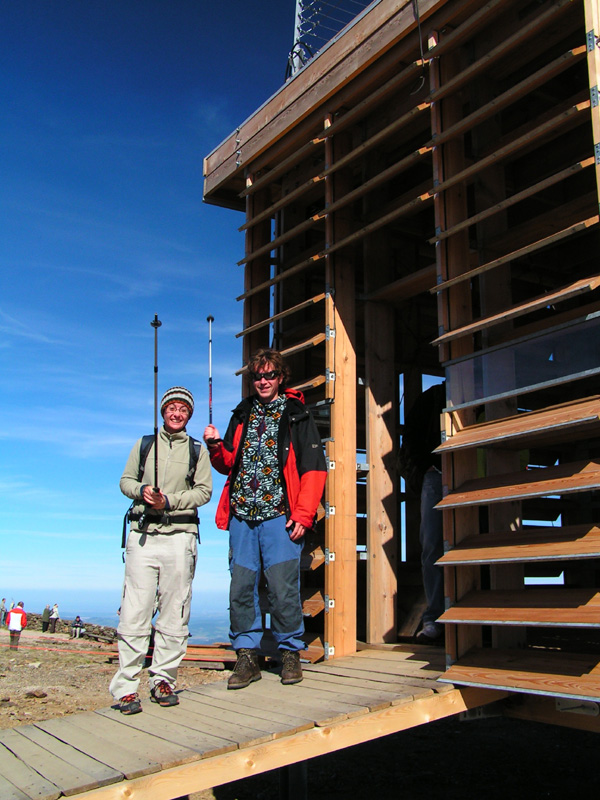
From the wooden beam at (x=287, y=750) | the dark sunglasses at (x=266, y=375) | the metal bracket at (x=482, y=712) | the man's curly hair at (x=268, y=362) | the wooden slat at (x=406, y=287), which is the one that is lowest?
the metal bracket at (x=482, y=712)

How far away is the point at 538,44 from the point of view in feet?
17.6

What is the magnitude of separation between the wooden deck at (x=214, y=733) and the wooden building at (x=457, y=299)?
0.44 metres

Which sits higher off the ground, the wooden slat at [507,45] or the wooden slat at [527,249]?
the wooden slat at [507,45]

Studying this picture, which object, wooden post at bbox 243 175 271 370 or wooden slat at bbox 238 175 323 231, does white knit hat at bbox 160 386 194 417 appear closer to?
wooden slat at bbox 238 175 323 231

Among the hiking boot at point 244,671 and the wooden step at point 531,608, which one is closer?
the wooden step at point 531,608

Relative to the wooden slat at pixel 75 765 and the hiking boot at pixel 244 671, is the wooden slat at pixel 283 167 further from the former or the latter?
the wooden slat at pixel 75 765

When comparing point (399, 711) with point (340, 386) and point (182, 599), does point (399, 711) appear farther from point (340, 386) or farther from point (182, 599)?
point (340, 386)

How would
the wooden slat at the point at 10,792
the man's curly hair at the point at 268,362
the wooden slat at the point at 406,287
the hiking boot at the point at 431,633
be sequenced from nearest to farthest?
the wooden slat at the point at 10,792 → the man's curly hair at the point at 268,362 → the hiking boot at the point at 431,633 → the wooden slat at the point at 406,287

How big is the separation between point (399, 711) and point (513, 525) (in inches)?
59.9

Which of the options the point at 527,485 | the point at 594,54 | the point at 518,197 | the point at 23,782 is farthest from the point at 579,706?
the point at 594,54

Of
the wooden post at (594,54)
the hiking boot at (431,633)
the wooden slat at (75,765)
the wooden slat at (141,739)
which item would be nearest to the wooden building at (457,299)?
the wooden post at (594,54)

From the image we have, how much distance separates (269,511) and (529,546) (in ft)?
5.26

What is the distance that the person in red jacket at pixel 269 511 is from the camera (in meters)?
4.65

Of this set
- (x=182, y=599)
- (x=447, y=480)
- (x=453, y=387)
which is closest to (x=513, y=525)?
(x=447, y=480)
